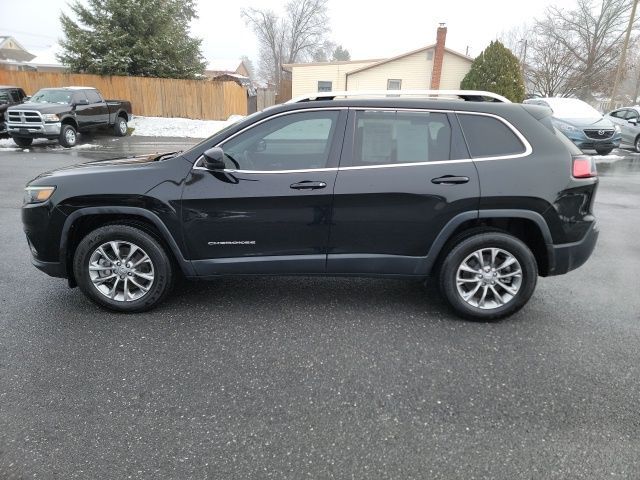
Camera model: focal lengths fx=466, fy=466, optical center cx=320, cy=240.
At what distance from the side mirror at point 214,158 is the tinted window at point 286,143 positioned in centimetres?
12

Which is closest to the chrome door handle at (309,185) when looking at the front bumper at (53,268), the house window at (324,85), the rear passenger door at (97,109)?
the front bumper at (53,268)

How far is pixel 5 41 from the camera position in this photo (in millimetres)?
60719

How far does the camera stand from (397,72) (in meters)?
25.8

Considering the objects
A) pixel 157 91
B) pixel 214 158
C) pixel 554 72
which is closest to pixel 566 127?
pixel 214 158

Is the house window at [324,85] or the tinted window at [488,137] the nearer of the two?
the tinted window at [488,137]

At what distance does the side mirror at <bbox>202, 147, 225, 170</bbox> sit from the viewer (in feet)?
11.5

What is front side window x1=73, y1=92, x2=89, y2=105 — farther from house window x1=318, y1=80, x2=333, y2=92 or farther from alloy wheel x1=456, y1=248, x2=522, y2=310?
alloy wheel x1=456, y1=248, x2=522, y2=310

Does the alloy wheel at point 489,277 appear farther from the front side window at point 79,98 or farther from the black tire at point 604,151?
the front side window at point 79,98

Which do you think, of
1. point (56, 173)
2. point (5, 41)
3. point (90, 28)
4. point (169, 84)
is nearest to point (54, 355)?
point (56, 173)

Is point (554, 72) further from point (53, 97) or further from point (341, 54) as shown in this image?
point (341, 54)

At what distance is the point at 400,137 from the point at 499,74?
18037 mm

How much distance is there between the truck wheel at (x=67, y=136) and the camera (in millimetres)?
15705

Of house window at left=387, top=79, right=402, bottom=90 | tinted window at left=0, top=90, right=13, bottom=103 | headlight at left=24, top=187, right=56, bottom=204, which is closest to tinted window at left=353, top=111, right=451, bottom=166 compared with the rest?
headlight at left=24, top=187, right=56, bottom=204

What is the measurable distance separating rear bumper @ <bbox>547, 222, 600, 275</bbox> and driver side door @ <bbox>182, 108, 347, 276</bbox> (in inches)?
72.0
